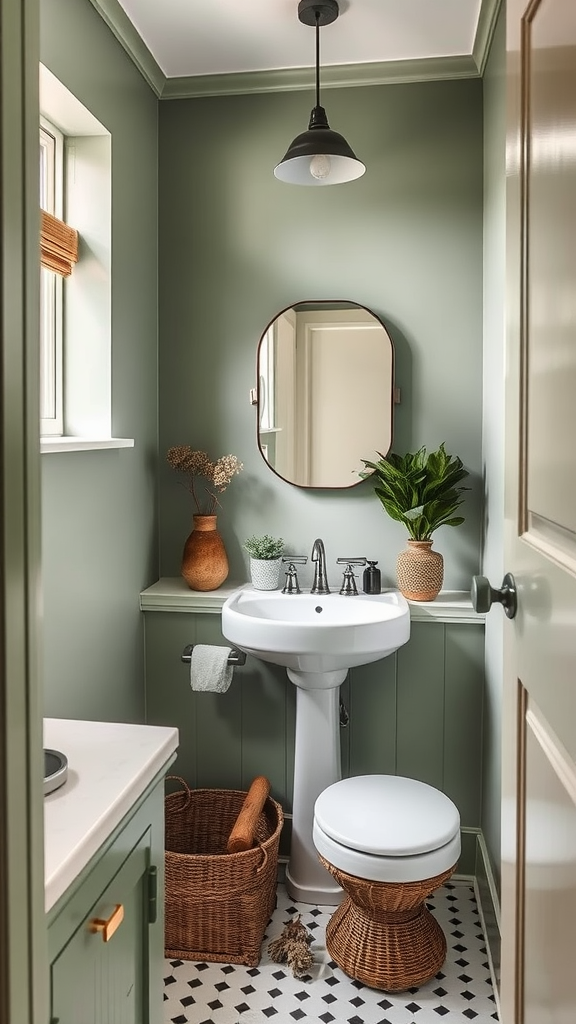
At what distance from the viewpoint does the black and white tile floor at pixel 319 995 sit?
190cm

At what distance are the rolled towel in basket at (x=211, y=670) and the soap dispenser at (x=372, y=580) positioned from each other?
46 cm

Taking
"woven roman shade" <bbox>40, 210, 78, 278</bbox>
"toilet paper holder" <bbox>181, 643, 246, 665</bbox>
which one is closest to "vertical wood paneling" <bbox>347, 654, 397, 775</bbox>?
"toilet paper holder" <bbox>181, 643, 246, 665</bbox>

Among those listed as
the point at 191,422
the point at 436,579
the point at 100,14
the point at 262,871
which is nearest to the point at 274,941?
the point at 262,871

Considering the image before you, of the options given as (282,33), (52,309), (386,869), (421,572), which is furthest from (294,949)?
(282,33)

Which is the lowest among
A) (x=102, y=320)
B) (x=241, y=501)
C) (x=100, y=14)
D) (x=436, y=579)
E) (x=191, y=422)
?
(x=436, y=579)

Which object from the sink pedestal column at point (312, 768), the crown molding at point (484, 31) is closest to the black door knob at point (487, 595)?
the sink pedestal column at point (312, 768)

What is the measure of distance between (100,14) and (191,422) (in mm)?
1163

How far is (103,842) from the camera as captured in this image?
109 centimetres

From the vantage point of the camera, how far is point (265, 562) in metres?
2.54

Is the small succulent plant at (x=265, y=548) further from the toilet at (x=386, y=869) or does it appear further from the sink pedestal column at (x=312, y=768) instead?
the toilet at (x=386, y=869)

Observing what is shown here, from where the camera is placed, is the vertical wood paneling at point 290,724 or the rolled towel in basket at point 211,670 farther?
the vertical wood paneling at point 290,724

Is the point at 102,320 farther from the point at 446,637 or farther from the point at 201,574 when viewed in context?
the point at 446,637

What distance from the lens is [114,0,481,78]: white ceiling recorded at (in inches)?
85.8

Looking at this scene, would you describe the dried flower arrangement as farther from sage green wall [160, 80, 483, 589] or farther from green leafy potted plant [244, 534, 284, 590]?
green leafy potted plant [244, 534, 284, 590]
